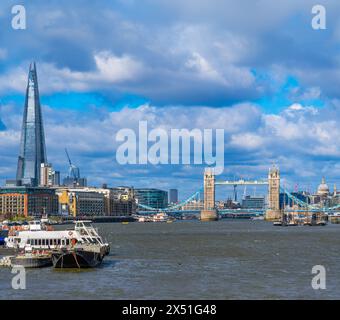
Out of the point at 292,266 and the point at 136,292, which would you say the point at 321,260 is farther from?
the point at 136,292

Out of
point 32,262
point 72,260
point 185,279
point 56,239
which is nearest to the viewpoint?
point 185,279

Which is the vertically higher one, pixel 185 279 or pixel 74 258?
pixel 74 258

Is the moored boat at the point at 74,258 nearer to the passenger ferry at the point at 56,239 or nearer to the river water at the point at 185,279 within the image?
the river water at the point at 185,279

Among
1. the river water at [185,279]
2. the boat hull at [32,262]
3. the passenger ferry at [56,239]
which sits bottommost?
the river water at [185,279]

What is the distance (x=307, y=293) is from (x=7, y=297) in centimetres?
1429

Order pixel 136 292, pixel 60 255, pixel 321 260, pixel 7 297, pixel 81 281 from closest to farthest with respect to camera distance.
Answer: pixel 7 297 → pixel 136 292 → pixel 81 281 → pixel 60 255 → pixel 321 260

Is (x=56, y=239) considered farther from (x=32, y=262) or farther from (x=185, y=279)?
(x=185, y=279)

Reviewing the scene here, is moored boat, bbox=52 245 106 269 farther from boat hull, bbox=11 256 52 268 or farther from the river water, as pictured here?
boat hull, bbox=11 256 52 268

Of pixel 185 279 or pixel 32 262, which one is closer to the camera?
pixel 185 279

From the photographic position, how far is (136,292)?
36.1m

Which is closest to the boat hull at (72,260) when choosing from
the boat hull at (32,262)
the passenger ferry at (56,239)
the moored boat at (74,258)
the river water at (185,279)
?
the moored boat at (74,258)

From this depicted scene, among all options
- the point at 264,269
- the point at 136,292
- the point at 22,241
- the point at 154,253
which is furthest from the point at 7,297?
the point at 154,253

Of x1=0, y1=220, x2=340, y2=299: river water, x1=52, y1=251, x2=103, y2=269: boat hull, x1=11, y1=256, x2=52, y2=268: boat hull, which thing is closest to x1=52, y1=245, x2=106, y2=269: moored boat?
x1=52, y1=251, x2=103, y2=269: boat hull

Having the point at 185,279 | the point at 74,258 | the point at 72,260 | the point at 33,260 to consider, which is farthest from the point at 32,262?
the point at 185,279
